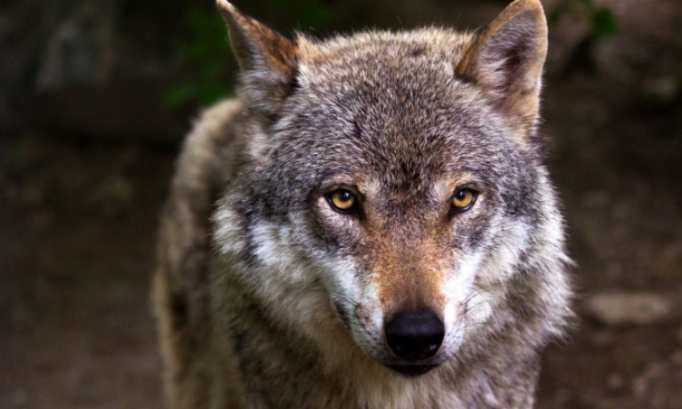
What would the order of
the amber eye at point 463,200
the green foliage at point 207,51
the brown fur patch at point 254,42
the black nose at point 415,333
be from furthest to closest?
the green foliage at point 207,51 → the brown fur patch at point 254,42 → the amber eye at point 463,200 → the black nose at point 415,333

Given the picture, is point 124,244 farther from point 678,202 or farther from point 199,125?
point 678,202

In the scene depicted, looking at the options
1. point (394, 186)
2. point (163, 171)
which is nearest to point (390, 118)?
point (394, 186)

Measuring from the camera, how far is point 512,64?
3725mm

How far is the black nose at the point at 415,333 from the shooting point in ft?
9.64

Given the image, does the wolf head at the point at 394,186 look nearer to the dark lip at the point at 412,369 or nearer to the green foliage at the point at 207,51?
the dark lip at the point at 412,369

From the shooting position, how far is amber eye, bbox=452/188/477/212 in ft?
11.0

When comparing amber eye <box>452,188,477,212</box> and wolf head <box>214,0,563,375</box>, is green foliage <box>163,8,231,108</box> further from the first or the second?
amber eye <box>452,188,477,212</box>

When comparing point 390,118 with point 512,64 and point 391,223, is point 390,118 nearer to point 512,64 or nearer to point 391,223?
point 391,223

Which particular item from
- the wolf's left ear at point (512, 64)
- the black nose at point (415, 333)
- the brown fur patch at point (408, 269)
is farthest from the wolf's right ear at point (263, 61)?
the black nose at point (415, 333)

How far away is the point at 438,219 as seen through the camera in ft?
10.8

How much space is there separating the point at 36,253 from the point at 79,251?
471 millimetres

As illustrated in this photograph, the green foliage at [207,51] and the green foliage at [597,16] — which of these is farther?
the green foliage at [597,16]

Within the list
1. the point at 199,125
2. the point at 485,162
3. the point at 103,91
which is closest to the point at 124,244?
the point at 103,91

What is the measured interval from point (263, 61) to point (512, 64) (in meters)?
1.23
